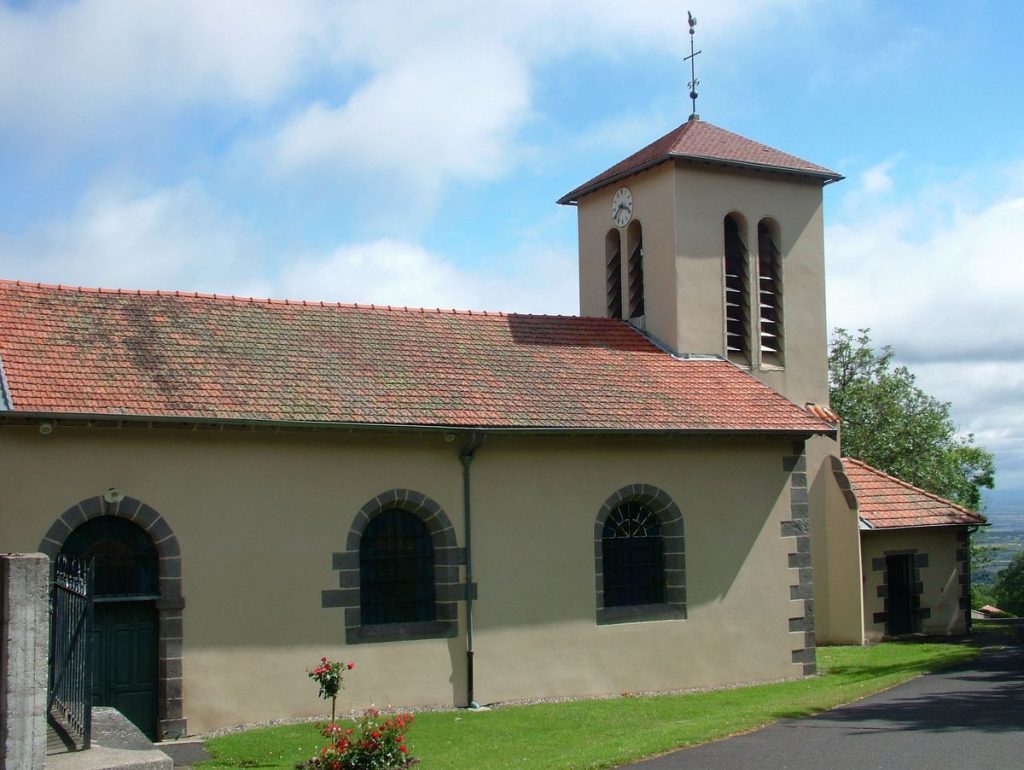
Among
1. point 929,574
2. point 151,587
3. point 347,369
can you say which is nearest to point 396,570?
point 347,369

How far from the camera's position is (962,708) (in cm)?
1332

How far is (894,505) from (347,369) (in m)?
12.7

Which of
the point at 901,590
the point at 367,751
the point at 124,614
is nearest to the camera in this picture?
the point at 367,751

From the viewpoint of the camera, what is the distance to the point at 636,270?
22.0 meters

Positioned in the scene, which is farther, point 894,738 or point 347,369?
point 347,369

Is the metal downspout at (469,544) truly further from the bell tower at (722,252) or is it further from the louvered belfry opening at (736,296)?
the louvered belfry opening at (736,296)

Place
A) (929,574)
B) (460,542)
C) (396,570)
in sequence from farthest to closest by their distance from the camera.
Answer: (929,574) < (460,542) < (396,570)

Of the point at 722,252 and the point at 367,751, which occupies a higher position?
the point at 722,252

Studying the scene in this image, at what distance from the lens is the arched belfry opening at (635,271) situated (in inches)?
861

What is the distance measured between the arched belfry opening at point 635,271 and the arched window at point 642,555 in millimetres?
5266

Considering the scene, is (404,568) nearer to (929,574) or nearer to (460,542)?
(460,542)

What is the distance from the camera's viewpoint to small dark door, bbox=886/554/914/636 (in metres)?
23.3

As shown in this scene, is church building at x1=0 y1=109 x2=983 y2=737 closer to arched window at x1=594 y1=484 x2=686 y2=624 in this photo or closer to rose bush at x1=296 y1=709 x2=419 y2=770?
arched window at x1=594 y1=484 x2=686 y2=624

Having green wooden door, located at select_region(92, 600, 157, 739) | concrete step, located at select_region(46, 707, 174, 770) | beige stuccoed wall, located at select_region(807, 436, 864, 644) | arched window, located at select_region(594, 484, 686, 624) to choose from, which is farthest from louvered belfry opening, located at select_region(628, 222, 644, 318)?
concrete step, located at select_region(46, 707, 174, 770)
